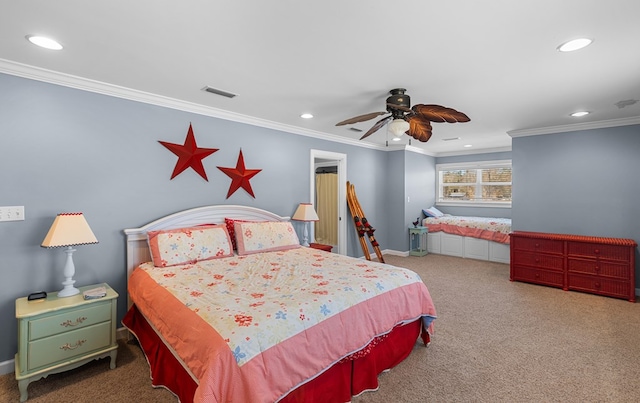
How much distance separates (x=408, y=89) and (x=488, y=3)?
1264mm

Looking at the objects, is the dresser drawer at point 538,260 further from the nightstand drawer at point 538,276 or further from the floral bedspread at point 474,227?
the floral bedspread at point 474,227

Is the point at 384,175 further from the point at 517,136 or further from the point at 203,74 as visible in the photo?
the point at 203,74

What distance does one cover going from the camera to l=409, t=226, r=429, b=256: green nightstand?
20.7ft

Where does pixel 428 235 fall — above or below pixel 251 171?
below

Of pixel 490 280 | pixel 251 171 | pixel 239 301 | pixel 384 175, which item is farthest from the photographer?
pixel 384 175

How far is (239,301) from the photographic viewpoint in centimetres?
194

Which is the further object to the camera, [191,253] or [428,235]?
[428,235]

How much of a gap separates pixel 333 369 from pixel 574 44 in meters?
2.71

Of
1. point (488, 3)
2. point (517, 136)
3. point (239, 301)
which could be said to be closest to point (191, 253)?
point (239, 301)

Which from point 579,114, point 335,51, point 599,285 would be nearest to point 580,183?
point 579,114

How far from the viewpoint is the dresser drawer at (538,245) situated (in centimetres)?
425

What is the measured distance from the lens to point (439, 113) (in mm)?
2609

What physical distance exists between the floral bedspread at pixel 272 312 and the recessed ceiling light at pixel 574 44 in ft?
6.65

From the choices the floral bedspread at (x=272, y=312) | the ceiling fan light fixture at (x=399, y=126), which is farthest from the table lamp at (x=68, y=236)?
the ceiling fan light fixture at (x=399, y=126)
